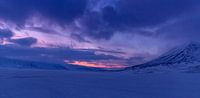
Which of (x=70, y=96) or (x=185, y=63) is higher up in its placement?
(x=185, y=63)

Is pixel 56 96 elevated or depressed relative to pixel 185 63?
depressed

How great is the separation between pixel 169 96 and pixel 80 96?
371 inches

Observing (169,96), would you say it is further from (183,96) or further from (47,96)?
(47,96)

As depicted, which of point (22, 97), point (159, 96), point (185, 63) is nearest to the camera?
point (22, 97)

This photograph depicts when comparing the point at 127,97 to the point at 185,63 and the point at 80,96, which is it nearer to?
the point at 80,96

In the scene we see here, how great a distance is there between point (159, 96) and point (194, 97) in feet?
11.9

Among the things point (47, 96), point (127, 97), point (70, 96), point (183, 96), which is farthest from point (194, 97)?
point (47, 96)

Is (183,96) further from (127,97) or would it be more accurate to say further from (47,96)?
(47,96)

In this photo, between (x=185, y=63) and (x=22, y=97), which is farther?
(x=185, y=63)

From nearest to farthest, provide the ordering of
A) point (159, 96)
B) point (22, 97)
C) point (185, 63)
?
point (22, 97), point (159, 96), point (185, 63)

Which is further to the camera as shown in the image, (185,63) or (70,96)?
(185,63)

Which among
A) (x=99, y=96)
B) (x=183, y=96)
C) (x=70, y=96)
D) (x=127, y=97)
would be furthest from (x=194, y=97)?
(x=70, y=96)

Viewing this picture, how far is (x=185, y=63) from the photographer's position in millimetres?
199250

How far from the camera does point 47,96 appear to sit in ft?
114
